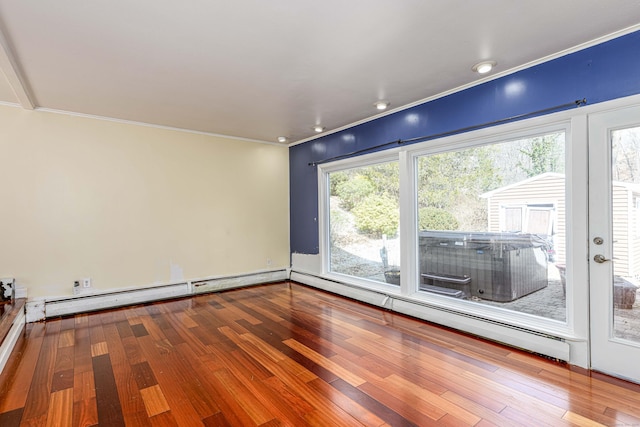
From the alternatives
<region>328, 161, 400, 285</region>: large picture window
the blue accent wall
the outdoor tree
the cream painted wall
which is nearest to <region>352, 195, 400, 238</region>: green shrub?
<region>328, 161, 400, 285</region>: large picture window

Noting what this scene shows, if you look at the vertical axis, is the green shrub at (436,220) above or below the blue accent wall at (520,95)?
below

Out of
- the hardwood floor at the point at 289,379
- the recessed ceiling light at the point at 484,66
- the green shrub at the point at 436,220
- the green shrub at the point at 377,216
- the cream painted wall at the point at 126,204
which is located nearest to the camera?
the hardwood floor at the point at 289,379

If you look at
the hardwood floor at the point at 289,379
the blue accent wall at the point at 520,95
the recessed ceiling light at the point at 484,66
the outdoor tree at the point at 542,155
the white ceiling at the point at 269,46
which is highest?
the white ceiling at the point at 269,46

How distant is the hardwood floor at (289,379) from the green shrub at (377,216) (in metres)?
1.28

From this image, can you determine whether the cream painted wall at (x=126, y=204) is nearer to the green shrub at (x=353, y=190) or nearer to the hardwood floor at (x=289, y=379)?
the hardwood floor at (x=289, y=379)

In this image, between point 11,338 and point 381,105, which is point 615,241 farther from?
point 11,338

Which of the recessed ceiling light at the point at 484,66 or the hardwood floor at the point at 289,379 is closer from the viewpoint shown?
the hardwood floor at the point at 289,379

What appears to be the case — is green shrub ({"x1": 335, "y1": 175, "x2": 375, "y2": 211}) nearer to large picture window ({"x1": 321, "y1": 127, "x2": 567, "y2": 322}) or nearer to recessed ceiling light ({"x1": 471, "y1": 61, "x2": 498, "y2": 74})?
large picture window ({"x1": 321, "y1": 127, "x2": 567, "y2": 322})

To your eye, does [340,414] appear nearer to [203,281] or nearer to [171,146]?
[203,281]

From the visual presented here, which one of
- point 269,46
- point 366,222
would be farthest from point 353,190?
point 269,46

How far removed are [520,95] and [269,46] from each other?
2.22 metres

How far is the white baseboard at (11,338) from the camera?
2539 millimetres

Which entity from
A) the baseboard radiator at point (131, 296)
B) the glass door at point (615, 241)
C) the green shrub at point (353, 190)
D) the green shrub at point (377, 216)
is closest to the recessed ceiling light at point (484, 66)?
the glass door at point (615, 241)

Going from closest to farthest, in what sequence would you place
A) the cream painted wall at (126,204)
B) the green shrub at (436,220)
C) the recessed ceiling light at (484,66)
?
1. the recessed ceiling light at (484,66)
2. the green shrub at (436,220)
3. the cream painted wall at (126,204)
